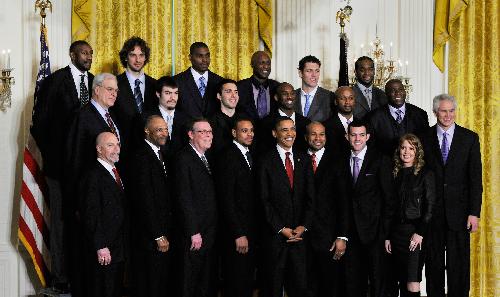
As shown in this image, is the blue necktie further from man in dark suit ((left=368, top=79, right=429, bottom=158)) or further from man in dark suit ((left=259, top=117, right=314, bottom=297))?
man in dark suit ((left=368, top=79, right=429, bottom=158))

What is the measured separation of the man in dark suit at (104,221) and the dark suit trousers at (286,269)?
3.52 feet

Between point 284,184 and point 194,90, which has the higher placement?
point 194,90

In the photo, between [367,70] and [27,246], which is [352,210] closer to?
[367,70]

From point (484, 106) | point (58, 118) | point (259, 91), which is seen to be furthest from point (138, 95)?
point (484, 106)

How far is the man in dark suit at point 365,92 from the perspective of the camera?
262 inches

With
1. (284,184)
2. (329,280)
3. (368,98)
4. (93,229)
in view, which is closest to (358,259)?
(329,280)

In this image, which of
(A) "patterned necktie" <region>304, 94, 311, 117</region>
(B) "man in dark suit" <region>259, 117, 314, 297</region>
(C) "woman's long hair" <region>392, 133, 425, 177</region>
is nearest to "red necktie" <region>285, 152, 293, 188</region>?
(B) "man in dark suit" <region>259, 117, 314, 297</region>

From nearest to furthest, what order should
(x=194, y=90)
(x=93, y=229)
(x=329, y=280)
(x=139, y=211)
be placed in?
(x=93, y=229) → (x=139, y=211) → (x=329, y=280) → (x=194, y=90)

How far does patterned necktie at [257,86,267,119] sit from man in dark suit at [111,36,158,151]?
87 centimetres

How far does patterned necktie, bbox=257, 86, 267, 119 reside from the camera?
6.54 metres

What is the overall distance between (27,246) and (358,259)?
275cm

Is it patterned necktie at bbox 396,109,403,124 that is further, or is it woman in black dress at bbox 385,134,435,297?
patterned necktie at bbox 396,109,403,124

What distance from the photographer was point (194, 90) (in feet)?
21.1

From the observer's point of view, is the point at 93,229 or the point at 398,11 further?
the point at 398,11
